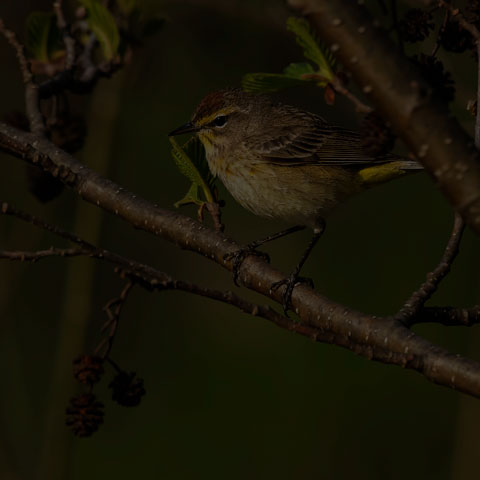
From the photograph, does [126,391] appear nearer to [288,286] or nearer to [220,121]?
[288,286]

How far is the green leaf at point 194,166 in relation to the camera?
145 inches

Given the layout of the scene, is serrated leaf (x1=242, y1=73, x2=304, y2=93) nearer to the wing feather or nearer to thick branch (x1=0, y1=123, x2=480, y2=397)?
thick branch (x1=0, y1=123, x2=480, y2=397)

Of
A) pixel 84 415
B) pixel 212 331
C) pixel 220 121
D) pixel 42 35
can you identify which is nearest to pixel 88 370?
pixel 84 415

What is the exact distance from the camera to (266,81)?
321 centimetres

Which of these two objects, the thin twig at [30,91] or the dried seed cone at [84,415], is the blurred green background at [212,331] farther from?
the dried seed cone at [84,415]

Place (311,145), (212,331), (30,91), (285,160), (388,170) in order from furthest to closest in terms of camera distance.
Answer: (212,331), (311,145), (285,160), (388,170), (30,91)

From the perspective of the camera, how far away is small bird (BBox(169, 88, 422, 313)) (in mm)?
4941

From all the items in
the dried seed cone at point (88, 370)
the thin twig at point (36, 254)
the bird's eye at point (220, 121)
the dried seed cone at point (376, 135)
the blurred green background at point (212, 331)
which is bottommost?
the blurred green background at point (212, 331)

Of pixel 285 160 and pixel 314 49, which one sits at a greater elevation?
pixel 314 49

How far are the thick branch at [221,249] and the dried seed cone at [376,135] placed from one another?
1.85ft

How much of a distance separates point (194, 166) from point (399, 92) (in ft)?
6.00

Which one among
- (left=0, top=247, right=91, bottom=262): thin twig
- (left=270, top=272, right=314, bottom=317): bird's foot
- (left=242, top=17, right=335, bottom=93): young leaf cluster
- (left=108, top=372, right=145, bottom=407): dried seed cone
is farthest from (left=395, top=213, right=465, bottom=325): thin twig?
(left=108, top=372, right=145, bottom=407): dried seed cone

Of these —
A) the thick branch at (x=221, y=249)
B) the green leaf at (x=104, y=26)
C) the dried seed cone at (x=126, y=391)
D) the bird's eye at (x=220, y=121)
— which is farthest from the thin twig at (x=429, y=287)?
the bird's eye at (x=220, y=121)

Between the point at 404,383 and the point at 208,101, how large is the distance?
2.56 metres
